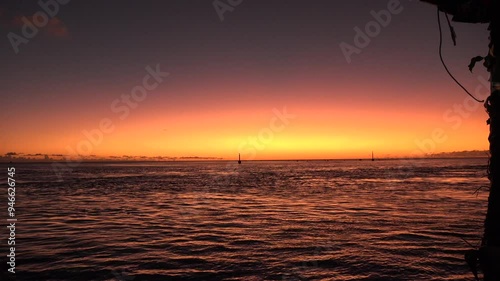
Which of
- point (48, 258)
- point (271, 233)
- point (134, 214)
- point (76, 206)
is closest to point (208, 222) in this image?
point (271, 233)

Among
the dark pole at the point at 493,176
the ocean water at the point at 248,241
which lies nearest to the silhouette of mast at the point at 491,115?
the dark pole at the point at 493,176

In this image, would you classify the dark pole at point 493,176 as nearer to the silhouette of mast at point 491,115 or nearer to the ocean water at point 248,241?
the silhouette of mast at point 491,115

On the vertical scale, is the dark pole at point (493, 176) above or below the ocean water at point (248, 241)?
above

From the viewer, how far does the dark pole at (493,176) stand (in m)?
3.71

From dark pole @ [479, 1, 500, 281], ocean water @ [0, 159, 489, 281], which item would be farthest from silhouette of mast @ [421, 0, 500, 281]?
ocean water @ [0, 159, 489, 281]

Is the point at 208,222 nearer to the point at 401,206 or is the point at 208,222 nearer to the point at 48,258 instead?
the point at 48,258

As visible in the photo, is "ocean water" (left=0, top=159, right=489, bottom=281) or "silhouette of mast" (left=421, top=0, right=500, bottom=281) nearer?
"silhouette of mast" (left=421, top=0, right=500, bottom=281)

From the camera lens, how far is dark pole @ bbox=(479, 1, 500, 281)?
371cm

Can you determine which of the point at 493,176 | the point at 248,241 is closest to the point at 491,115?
the point at 493,176

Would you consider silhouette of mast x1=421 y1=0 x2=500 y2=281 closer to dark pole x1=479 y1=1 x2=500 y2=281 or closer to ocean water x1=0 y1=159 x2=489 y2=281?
dark pole x1=479 y1=1 x2=500 y2=281

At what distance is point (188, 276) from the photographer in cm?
933

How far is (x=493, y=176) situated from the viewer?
396cm

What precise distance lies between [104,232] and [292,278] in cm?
1001

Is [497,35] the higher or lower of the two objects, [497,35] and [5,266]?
the higher
